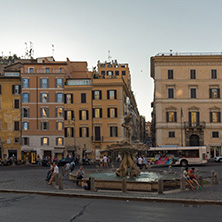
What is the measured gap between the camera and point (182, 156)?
4434cm

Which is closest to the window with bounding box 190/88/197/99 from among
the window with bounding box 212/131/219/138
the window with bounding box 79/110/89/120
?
the window with bounding box 212/131/219/138

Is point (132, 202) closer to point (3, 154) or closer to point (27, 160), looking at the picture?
point (27, 160)

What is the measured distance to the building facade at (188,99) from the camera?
60688 mm

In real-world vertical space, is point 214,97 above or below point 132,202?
above

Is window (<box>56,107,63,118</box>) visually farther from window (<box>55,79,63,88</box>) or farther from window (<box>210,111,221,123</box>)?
window (<box>210,111,221,123</box>)

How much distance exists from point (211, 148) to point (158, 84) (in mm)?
14126

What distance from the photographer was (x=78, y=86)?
62031mm

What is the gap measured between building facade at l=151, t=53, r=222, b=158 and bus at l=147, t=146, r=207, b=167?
1580 cm

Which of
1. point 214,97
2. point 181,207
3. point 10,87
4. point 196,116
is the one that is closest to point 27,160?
point 10,87

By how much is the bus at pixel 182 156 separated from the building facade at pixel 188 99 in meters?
15.8

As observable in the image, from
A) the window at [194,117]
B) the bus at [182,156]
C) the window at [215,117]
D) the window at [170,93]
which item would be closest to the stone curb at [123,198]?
the bus at [182,156]

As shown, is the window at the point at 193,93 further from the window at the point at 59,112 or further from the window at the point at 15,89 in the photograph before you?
the window at the point at 15,89

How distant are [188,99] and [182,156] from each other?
19.2m

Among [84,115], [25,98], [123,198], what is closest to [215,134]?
[84,115]
